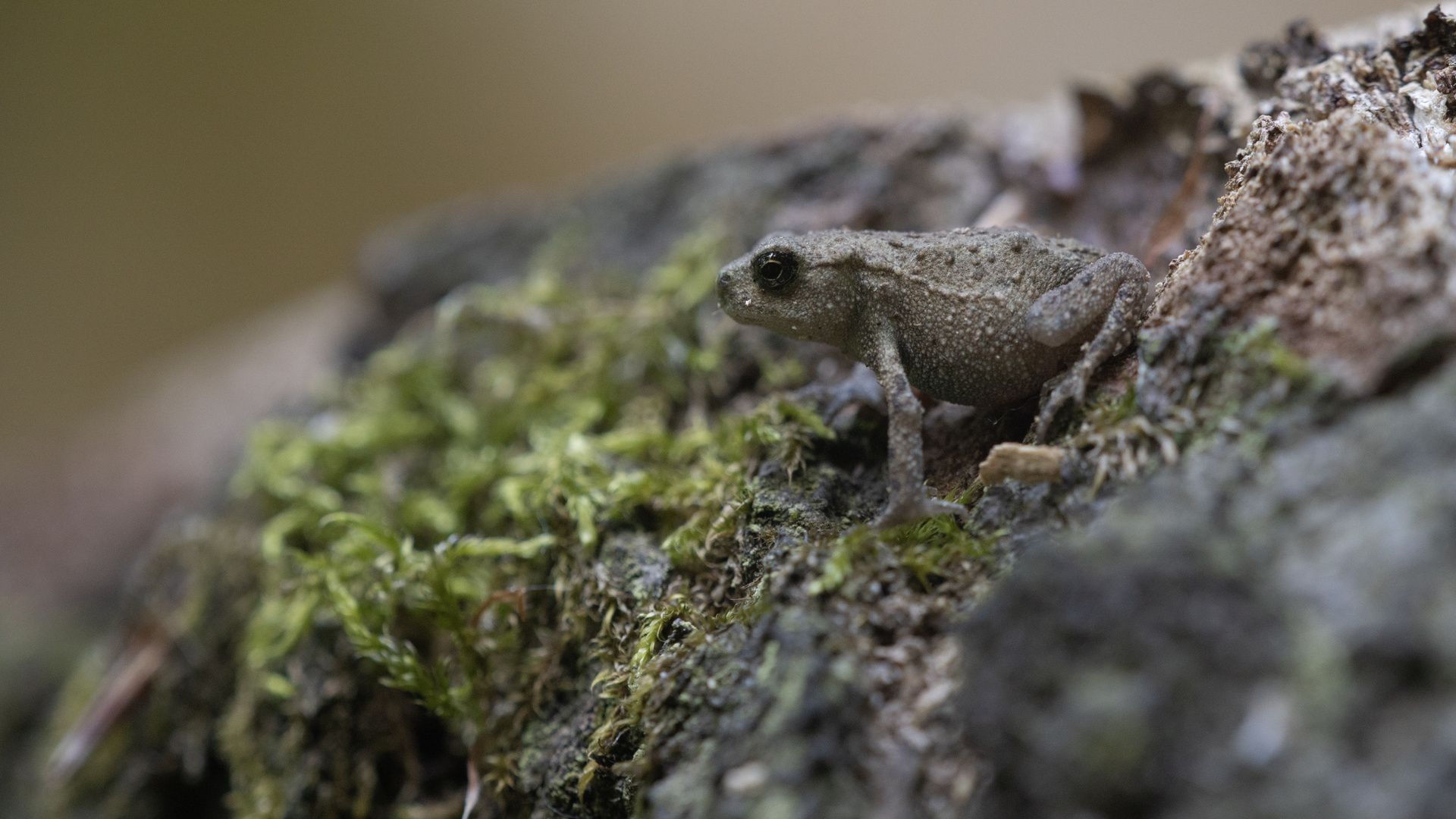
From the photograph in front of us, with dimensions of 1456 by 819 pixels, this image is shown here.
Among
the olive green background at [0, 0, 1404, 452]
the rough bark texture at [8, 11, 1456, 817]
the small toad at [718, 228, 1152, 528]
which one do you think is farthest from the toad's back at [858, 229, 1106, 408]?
the olive green background at [0, 0, 1404, 452]

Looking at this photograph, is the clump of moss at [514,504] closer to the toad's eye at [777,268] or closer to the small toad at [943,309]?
the small toad at [943,309]

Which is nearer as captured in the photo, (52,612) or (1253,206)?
(1253,206)

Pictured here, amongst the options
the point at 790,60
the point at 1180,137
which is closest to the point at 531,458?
the point at 1180,137

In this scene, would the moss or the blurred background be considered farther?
the blurred background

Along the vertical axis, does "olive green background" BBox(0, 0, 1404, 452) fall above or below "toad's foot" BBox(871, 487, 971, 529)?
above

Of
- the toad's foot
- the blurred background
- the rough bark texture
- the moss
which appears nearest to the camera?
the rough bark texture

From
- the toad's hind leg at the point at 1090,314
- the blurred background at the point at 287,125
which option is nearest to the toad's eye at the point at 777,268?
the toad's hind leg at the point at 1090,314

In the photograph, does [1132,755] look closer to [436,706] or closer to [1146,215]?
[436,706]

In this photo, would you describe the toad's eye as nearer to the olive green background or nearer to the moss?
the moss

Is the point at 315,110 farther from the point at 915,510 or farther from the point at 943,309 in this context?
the point at 915,510
